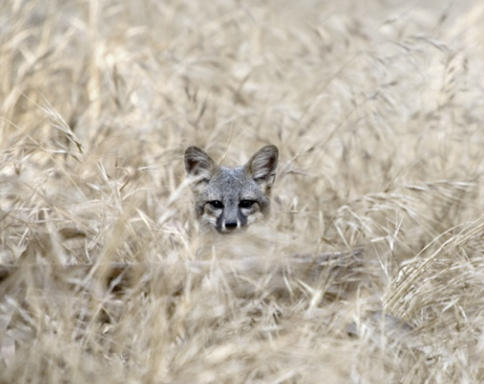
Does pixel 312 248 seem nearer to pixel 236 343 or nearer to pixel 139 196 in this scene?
pixel 139 196

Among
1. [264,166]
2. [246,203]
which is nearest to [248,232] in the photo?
[246,203]

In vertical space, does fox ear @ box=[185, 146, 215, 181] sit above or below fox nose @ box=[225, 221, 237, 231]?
above

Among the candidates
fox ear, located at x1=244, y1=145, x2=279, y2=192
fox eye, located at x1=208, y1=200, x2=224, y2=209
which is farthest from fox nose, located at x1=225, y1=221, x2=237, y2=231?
fox ear, located at x1=244, y1=145, x2=279, y2=192

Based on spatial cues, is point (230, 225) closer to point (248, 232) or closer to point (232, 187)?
point (232, 187)

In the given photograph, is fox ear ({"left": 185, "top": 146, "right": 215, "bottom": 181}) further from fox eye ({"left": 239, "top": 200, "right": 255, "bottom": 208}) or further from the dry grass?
fox eye ({"left": 239, "top": 200, "right": 255, "bottom": 208})

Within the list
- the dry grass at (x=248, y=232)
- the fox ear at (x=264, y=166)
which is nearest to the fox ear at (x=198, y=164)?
the dry grass at (x=248, y=232)

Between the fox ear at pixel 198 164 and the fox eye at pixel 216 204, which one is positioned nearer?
the fox ear at pixel 198 164

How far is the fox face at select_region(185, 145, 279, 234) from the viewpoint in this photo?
4.31m

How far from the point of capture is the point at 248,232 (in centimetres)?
362

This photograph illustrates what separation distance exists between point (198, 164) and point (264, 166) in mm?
377

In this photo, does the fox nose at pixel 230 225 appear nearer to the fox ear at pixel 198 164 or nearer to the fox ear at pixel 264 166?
the fox ear at pixel 198 164

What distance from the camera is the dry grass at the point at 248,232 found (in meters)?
2.68

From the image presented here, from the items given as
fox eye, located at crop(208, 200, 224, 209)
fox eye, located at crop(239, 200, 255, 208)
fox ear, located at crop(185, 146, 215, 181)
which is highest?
fox ear, located at crop(185, 146, 215, 181)

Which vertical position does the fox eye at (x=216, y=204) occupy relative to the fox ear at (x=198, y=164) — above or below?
below
